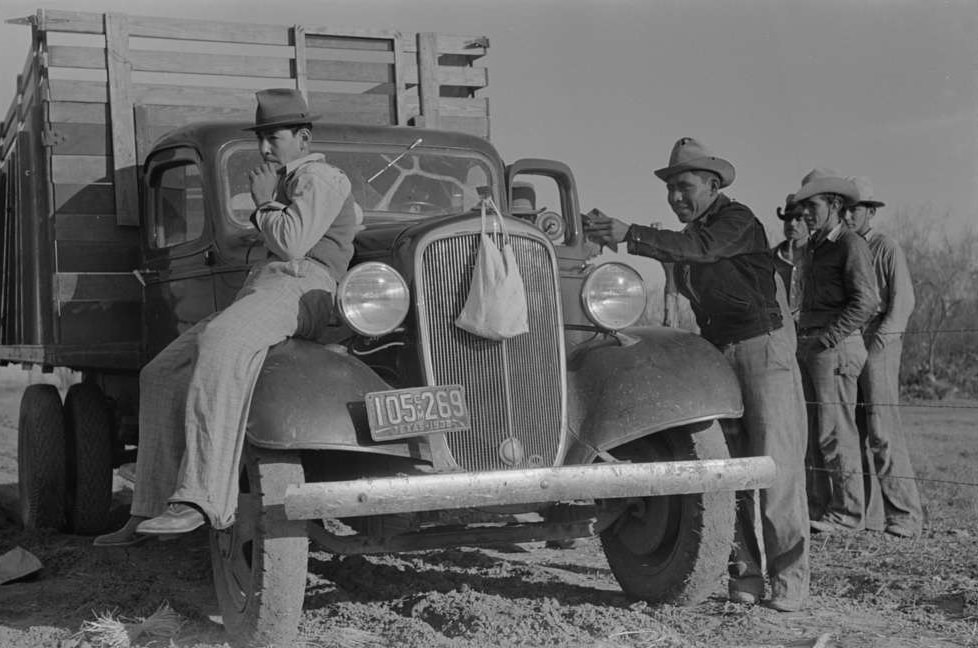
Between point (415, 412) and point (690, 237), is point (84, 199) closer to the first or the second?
point (415, 412)

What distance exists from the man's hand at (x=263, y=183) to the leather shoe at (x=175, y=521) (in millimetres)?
1531

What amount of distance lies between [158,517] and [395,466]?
861 millimetres

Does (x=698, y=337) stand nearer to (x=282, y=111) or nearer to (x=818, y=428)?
(x=282, y=111)

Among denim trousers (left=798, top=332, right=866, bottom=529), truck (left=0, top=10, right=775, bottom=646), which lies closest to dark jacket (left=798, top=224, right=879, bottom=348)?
denim trousers (left=798, top=332, right=866, bottom=529)

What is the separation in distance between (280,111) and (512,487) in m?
2.00

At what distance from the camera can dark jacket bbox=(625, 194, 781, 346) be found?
5.02 metres

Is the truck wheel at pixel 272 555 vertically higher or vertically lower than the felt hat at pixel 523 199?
lower

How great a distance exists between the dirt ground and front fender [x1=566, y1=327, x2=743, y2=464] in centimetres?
76

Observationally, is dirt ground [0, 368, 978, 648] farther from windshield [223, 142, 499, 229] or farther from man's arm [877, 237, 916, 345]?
windshield [223, 142, 499, 229]

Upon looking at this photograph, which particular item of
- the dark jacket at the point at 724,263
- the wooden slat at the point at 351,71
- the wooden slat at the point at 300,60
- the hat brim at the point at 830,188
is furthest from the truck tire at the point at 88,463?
the hat brim at the point at 830,188

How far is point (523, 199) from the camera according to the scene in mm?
6793

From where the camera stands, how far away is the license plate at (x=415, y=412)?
4.09 meters

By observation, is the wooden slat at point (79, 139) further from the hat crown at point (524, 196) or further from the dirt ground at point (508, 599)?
the hat crown at point (524, 196)

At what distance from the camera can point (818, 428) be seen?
7.34 m
